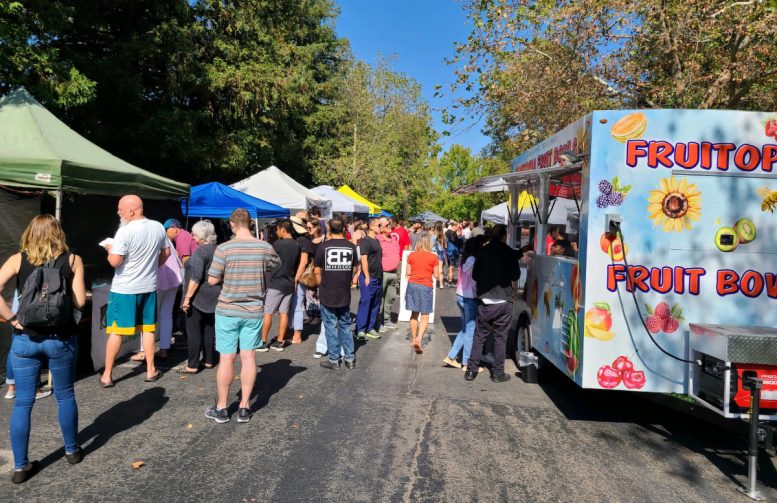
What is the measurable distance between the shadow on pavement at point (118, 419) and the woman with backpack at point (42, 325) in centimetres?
34

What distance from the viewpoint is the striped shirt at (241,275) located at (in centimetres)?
484

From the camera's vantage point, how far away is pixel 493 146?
41.3m

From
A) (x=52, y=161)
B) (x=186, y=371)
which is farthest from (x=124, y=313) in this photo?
(x=52, y=161)

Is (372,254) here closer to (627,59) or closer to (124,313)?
(124,313)

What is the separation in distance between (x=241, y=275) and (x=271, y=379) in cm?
200

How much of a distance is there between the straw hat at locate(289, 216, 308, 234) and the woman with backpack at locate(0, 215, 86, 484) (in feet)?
16.1

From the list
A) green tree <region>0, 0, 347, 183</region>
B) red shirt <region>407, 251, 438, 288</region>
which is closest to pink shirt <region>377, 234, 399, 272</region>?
red shirt <region>407, 251, 438, 288</region>

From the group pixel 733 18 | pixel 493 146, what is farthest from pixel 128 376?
pixel 493 146

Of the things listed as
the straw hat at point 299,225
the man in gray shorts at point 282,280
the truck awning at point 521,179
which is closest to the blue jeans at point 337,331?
the man in gray shorts at point 282,280

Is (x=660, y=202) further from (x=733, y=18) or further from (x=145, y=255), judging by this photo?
(x=733, y=18)

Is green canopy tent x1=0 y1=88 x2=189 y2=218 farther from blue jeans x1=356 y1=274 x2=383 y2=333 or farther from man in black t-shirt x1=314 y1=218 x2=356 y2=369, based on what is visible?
blue jeans x1=356 y1=274 x2=383 y2=333

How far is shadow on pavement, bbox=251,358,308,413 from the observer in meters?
5.66

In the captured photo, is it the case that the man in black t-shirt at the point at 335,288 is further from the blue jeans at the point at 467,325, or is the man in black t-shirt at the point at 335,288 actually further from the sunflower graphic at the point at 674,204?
the sunflower graphic at the point at 674,204

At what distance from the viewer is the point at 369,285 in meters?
8.48
